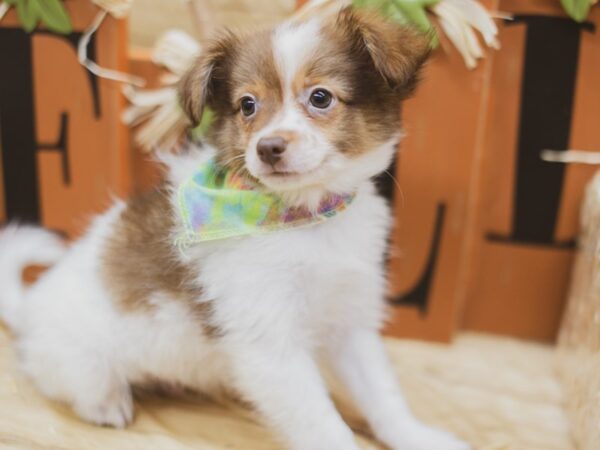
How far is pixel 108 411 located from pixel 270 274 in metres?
0.66

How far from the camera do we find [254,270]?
5.79ft

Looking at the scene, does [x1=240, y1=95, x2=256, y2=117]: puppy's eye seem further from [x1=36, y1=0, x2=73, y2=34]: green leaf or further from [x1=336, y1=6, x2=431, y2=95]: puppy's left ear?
[x1=36, y1=0, x2=73, y2=34]: green leaf

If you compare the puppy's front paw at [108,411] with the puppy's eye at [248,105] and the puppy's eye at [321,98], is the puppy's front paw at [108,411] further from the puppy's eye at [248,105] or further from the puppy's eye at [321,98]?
the puppy's eye at [321,98]

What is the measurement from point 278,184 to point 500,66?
1064 mm

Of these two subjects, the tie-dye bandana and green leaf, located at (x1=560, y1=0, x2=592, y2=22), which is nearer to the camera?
the tie-dye bandana

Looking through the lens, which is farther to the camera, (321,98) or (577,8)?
(577,8)

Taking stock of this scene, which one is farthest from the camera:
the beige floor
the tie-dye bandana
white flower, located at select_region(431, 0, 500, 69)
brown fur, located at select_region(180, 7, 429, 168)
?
white flower, located at select_region(431, 0, 500, 69)

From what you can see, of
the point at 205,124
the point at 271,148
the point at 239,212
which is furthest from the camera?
the point at 205,124

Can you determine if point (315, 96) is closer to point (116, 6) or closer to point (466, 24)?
point (466, 24)

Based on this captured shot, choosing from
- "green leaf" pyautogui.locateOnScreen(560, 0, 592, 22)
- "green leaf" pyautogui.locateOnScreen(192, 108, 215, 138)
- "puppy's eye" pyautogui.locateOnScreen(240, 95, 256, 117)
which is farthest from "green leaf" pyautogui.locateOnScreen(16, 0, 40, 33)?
"green leaf" pyautogui.locateOnScreen(560, 0, 592, 22)

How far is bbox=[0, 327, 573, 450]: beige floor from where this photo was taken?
193 cm

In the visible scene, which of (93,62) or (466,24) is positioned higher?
(466,24)

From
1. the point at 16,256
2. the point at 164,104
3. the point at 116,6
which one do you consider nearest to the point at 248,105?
the point at 164,104

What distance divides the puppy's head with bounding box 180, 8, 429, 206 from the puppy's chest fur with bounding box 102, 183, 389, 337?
14 cm
